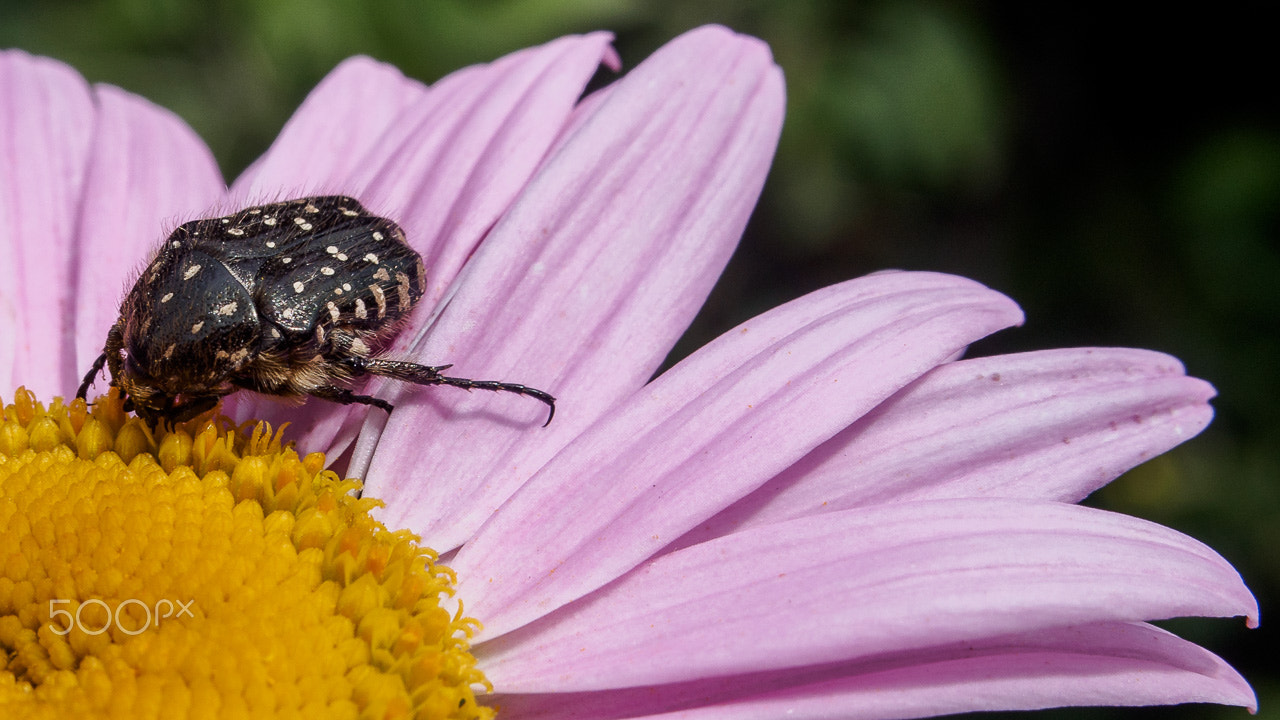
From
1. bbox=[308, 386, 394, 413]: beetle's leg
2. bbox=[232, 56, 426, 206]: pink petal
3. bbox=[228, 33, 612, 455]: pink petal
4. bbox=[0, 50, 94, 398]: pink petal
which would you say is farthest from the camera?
bbox=[232, 56, 426, 206]: pink petal

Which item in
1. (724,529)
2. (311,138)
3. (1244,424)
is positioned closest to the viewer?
(724,529)

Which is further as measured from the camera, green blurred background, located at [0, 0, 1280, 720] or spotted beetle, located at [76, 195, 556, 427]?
green blurred background, located at [0, 0, 1280, 720]

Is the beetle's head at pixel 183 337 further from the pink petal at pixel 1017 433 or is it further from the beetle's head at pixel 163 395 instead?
the pink petal at pixel 1017 433

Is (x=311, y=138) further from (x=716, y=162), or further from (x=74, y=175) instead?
(x=716, y=162)

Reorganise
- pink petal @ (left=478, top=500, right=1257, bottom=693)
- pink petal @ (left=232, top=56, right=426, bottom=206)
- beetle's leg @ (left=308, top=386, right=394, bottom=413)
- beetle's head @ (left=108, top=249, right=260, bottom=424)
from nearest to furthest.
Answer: pink petal @ (left=478, top=500, right=1257, bottom=693), beetle's head @ (left=108, top=249, right=260, bottom=424), beetle's leg @ (left=308, top=386, right=394, bottom=413), pink petal @ (left=232, top=56, right=426, bottom=206)

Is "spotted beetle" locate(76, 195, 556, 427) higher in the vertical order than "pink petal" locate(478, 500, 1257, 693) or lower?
lower

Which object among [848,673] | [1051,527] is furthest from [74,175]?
[1051,527]

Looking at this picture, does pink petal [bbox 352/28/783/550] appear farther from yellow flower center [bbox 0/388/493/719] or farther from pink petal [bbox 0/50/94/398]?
pink petal [bbox 0/50/94/398]

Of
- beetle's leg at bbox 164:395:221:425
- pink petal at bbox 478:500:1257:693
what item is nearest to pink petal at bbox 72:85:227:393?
beetle's leg at bbox 164:395:221:425
